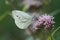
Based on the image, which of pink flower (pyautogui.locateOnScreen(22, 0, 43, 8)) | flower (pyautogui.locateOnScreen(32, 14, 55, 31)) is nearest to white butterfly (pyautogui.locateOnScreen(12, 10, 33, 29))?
flower (pyautogui.locateOnScreen(32, 14, 55, 31))

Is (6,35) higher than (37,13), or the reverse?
(6,35)

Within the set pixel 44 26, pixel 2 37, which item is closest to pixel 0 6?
pixel 2 37

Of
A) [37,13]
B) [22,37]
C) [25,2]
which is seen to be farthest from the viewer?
[22,37]

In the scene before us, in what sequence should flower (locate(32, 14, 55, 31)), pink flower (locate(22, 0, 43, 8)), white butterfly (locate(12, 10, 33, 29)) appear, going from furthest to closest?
pink flower (locate(22, 0, 43, 8)), white butterfly (locate(12, 10, 33, 29)), flower (locate(32, 14, 55, 31))

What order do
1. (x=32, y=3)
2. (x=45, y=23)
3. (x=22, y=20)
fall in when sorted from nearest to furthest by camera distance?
(x=45, y=23), (x=22, y=20), (x=32, y=3)

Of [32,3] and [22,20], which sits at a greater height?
[32,3]

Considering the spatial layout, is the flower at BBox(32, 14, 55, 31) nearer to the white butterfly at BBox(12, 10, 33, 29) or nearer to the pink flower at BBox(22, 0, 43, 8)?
the white butterfly at BBox(12, 10, 33, 29)

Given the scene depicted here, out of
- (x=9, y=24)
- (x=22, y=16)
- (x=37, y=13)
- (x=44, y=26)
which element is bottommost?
(x=44, y=26)

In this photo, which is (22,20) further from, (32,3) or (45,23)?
(32,3)

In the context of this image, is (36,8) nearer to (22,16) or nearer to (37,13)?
(37,13)

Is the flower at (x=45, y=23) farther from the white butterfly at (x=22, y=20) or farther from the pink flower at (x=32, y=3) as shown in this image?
the pink flower at (x=32, y=3)

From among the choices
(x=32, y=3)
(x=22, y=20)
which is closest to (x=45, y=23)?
(x=22, y=20)
